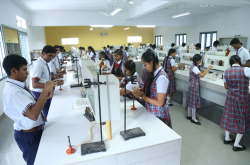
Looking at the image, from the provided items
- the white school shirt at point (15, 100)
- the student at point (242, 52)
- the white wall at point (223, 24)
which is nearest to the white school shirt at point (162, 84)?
the white school shirt at point (15, 100)

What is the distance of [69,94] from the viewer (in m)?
2.46

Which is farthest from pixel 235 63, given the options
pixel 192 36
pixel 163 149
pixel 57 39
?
pixel 57 39

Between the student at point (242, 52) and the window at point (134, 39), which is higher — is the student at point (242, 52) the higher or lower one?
the lower one

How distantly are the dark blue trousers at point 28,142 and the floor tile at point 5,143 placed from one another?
131 cm

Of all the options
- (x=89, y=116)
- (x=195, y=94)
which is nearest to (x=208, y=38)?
(x=195, y=94)

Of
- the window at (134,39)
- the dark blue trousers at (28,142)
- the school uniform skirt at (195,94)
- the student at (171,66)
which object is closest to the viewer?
the dark blue trousers at (28,142)

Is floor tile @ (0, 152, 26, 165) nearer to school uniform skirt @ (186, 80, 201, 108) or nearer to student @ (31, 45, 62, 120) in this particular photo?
student @ (31, 45, 62, 120)

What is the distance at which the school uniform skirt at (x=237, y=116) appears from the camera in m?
2.15

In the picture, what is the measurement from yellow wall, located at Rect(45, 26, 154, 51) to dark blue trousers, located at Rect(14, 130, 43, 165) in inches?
509

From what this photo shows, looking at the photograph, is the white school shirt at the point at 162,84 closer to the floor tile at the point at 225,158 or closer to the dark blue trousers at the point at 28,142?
the dark blue trousers at the point at 28,142

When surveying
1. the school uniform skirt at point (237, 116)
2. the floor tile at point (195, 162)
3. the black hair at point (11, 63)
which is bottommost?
the floor tile at point (195, 162)

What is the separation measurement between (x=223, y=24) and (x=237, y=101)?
25.2 feet

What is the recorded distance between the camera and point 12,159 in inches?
85.1

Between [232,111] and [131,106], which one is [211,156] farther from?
[131,106]
